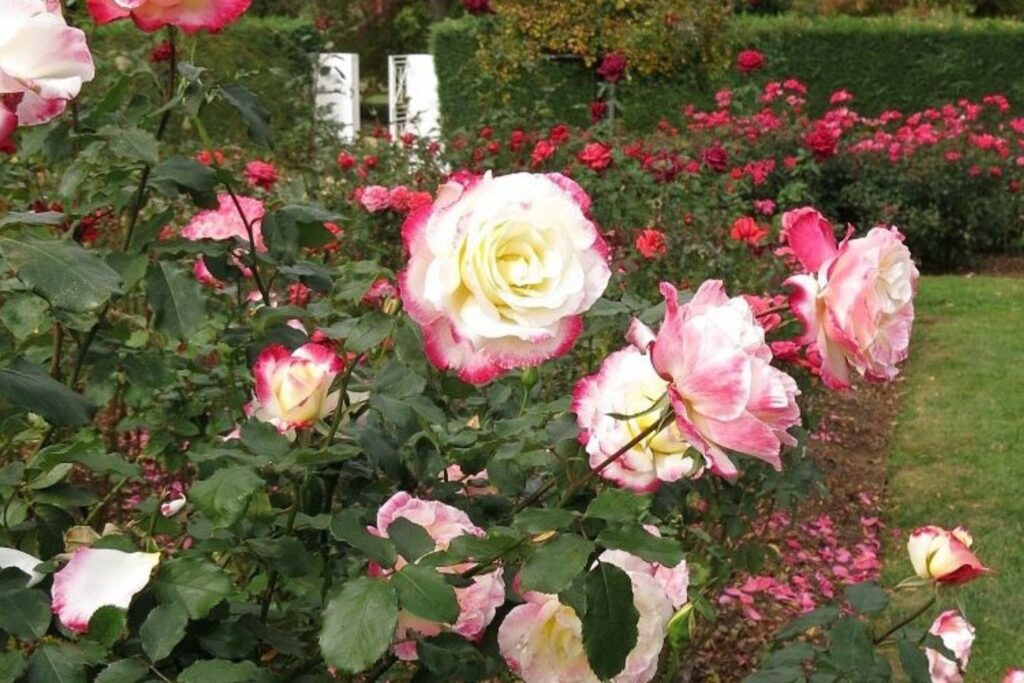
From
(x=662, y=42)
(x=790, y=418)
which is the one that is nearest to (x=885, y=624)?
(x=790, y=418)

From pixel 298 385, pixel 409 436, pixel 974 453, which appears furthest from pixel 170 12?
pixel 974 453

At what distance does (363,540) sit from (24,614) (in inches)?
9.5

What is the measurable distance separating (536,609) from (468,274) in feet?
0.96

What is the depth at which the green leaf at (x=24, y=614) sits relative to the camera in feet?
3.08

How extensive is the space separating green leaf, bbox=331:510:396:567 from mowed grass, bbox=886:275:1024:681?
240 centimetres

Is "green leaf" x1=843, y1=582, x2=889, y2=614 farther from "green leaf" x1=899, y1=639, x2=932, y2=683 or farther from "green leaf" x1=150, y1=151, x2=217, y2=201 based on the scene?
"green leaf" x1=150, y1=151, x2=217, y2=201

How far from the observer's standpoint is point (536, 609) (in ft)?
3.29

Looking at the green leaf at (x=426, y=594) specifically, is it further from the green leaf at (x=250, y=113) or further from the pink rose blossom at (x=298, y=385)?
the green leaf at (x=250, y=113)

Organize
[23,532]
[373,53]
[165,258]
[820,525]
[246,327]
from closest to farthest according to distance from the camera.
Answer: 1. [23,532]
2. [165,258]
3. [246,327]
4. [820,525]
5. [373,53]

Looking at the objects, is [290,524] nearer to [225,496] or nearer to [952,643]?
[225,496]

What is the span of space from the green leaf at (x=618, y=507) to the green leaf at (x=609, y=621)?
4 centimetres

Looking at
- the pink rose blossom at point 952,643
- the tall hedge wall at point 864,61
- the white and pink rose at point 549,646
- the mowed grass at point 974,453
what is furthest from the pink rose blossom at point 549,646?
the tall hedge wall at point 864,61

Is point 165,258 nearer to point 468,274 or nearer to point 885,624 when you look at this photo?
point 468,274

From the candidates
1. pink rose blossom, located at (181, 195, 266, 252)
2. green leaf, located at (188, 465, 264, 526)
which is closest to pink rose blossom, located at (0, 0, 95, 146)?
green leaf, located at (188, 465, 264, 526)
